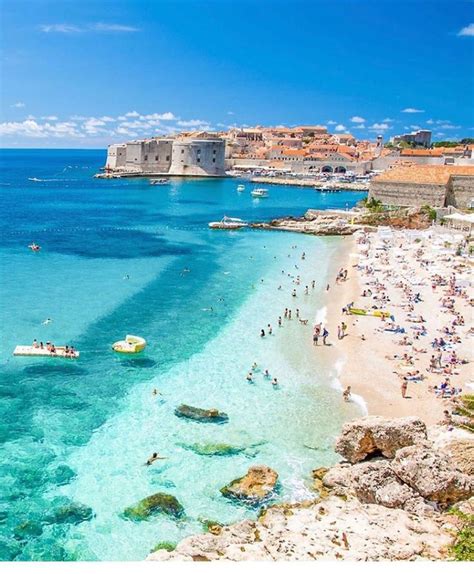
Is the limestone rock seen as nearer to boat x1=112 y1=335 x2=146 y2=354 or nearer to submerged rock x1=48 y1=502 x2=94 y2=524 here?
submerged rock x1=48 y1=502 x2=94 y2=524

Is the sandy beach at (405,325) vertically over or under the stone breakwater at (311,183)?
under

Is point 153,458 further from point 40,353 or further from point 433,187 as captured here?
point 433,187

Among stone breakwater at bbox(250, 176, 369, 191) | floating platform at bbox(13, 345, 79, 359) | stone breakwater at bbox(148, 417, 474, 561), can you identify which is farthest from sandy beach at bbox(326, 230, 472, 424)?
stone breakwater at bbox(250, 176, 369, 191)

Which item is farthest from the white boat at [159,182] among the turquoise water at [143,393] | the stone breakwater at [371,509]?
the stone breakwater at [371,509]

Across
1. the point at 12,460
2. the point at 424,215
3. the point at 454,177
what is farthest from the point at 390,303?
the point at 454,177

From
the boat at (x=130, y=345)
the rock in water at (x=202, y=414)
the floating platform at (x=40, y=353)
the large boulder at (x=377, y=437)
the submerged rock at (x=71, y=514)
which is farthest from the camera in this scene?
the boat at (x=130, y=345)

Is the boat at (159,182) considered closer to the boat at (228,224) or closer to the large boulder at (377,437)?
the boat at (228,224)
